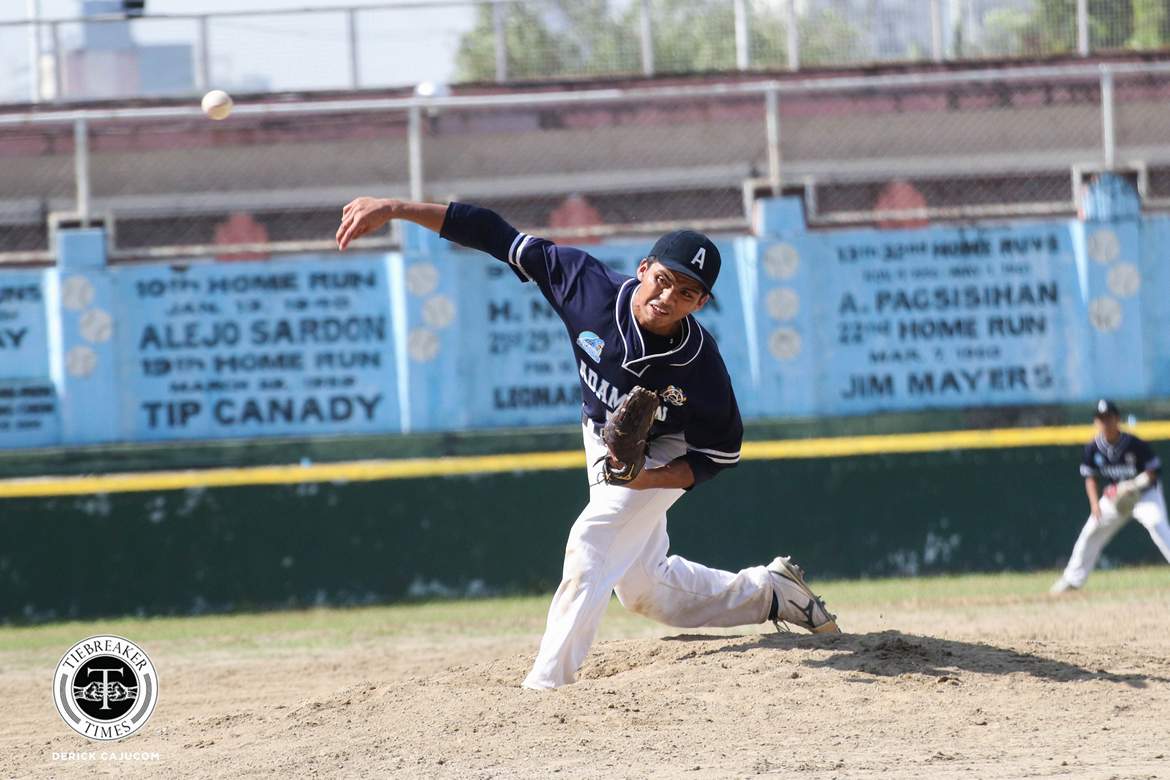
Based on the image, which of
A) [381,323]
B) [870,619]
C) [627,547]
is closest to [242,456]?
[381,323]

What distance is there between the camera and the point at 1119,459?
37.8 feet

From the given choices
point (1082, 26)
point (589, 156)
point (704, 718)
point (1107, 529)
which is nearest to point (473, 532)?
point (1107, 529)

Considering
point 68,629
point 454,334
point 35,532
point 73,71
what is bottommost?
point 68,629

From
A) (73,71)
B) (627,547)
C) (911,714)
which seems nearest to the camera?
(911,714)

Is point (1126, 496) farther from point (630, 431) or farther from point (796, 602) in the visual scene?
point (630, 431)

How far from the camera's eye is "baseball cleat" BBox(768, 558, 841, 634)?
7094 millimetres

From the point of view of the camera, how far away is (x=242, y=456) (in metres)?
12.1

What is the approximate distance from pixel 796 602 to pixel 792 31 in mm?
10547

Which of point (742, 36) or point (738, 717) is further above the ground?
point (742, 36)

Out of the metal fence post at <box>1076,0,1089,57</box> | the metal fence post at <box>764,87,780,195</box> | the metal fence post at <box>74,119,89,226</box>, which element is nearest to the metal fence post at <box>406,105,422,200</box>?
the metal fence post at <box>74,119,89,226</box>

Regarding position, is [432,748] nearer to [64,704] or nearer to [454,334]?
[64,704]

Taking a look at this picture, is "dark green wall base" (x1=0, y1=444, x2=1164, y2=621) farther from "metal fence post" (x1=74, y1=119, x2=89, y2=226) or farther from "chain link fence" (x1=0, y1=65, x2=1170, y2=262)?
Result: "chain link fence" (x1=0, y1=65, x2=1170, y2=262)

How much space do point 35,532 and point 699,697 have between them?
7.51 meters

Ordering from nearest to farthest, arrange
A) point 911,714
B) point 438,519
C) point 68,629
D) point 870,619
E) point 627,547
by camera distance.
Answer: point 911,714 → point 627,547 → point 870,619 → point 68,629 → point 438,519
